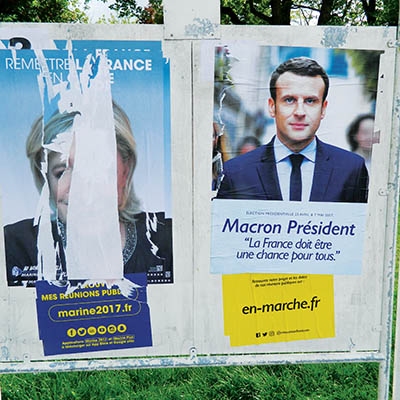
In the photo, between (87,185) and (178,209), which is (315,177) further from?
(87,185)

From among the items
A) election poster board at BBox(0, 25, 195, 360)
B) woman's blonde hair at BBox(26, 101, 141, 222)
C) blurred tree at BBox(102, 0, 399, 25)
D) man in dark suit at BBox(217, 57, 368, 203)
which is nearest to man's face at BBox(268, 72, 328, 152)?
man in dark suit at BBox(217, 57, 368, 203)

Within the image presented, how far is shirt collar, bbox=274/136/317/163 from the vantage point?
2.41 meters

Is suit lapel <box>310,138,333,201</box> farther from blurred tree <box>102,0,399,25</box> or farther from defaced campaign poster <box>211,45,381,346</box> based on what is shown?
blurred tree <box>102,0,399,25</box>

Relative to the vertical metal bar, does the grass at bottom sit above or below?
below

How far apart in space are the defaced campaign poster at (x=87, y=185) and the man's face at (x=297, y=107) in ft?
1.58

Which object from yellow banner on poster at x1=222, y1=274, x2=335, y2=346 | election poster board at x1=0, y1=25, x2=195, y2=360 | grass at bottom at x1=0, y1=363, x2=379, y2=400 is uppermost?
election poster board at x1=0, y1=25, x2=195, y2=360

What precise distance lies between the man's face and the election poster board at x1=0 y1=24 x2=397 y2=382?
0.01m

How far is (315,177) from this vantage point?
96.3 inches

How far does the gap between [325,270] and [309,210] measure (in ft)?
0.97

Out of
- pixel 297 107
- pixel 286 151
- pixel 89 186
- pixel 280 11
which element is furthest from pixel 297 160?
pixel 280 11

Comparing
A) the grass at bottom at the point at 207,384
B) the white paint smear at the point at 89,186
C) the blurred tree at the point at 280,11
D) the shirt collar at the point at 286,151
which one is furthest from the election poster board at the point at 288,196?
the blurred tree at the point at 280,11

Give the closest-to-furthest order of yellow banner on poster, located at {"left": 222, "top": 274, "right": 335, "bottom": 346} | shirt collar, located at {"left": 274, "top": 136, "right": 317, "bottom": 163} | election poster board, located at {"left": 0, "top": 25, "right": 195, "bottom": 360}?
election poster board, located at {"left": 0, "top": 25, "right": 195, "bottom": 360}, shirt collar, located at {"left": 274, "top": 136, "right": 317, "bottom": 163}, yellow banner on poster, located at {"left": 222, "top": 274, "right": 335, "bottom": 346}

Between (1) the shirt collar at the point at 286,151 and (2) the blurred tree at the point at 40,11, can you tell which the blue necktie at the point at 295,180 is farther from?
(2) the blurred tree at the point at 40,11

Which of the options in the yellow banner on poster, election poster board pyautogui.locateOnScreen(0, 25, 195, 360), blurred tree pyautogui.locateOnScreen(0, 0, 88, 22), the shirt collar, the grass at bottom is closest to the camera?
election poster board pyautogui.locateOnScreen(0, 25, 195, 360)
